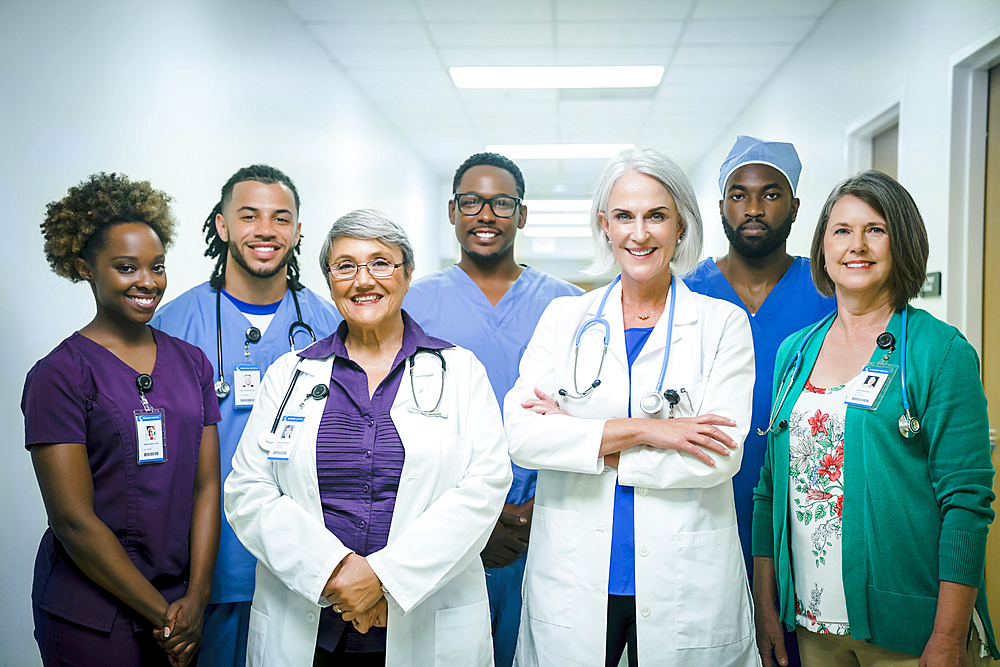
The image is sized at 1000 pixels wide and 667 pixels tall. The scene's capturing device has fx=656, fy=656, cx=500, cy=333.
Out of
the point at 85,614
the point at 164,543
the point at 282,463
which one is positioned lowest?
the point at 85,614

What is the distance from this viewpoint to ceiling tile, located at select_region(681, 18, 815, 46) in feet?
9.29

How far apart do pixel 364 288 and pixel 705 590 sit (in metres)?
1.04

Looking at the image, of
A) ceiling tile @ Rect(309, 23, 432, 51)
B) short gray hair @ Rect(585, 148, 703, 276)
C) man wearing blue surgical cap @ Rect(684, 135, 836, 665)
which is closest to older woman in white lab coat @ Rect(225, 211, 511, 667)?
short gray hair @ Rect(585, 148, 703, 276)

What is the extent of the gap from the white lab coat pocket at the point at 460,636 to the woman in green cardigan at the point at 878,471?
0.70 metres

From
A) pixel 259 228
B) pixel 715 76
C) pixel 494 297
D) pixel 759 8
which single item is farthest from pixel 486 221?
pixel 715 76

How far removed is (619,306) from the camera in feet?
5.54

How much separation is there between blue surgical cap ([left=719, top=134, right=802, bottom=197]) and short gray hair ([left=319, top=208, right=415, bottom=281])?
1126mm

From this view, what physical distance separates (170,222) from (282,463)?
88 centimetres

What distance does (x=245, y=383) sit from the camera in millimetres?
1961

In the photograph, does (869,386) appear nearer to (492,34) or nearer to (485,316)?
(485,316)

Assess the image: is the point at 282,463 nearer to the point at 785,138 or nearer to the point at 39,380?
the point at 39,380

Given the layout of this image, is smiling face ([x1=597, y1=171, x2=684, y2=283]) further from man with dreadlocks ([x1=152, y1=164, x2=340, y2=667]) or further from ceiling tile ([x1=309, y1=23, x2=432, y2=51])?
ceiling tile ([x1=309, y1=23, x2=432, y2=51])

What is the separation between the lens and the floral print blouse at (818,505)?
1.45 metres

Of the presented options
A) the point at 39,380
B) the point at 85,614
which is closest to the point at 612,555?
the point at 85,614
